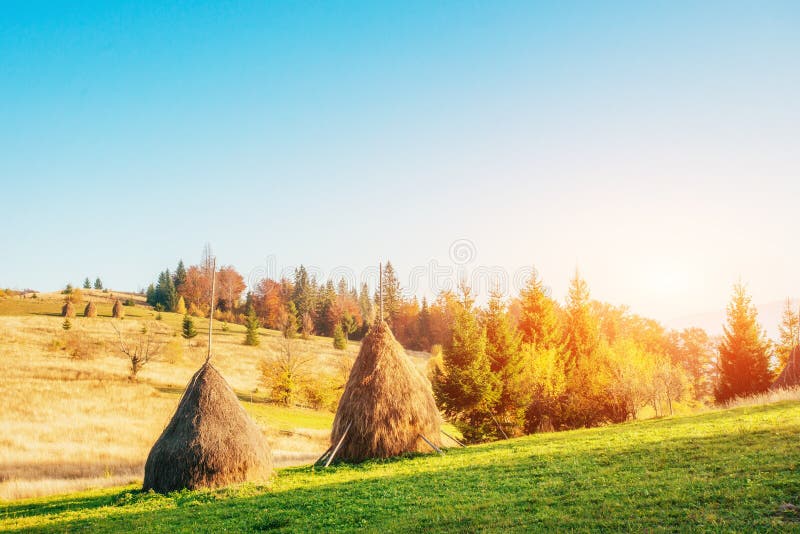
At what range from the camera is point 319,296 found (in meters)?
112

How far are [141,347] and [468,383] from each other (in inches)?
1542

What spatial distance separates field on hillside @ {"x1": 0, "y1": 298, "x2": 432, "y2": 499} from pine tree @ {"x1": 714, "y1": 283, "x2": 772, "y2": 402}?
93.2 ft

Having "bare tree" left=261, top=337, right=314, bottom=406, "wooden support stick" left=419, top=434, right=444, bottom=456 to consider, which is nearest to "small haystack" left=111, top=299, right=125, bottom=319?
"bare tree" left=261, top=337, right=314, bottom=406

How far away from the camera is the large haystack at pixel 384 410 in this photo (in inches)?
699

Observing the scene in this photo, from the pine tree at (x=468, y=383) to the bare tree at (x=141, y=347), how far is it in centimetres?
3389

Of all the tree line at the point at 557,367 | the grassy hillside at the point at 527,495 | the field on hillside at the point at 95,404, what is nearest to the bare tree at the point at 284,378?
the field on hillside at the point at 95,404

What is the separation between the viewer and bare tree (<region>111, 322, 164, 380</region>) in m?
47.2

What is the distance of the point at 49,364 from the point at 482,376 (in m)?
43.4

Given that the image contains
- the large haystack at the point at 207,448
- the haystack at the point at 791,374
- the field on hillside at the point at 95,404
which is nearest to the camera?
the large haystack at the point at 207,448

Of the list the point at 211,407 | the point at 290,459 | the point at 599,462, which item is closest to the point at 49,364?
the point at 290,459

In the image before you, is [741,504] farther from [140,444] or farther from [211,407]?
[140,444]

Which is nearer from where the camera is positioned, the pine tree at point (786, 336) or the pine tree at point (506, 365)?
the pine tree at point (506, 365)

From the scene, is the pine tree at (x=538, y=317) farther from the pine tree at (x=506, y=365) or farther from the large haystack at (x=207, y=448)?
the large haystack at (x=207, y=448)

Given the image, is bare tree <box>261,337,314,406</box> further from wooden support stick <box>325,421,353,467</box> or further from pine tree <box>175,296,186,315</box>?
pine tree <box>175,296,186,315</box>
